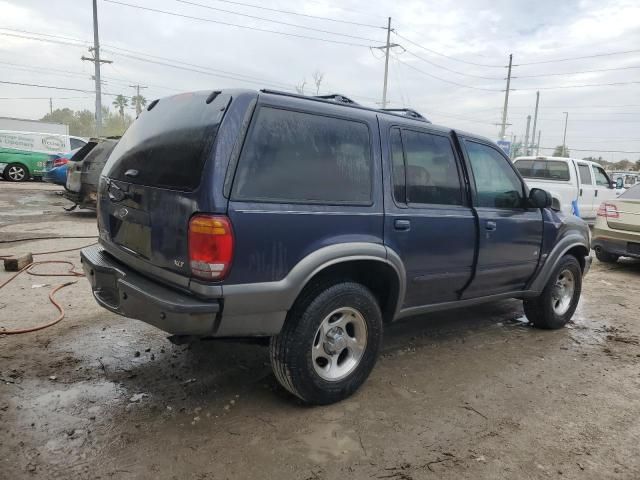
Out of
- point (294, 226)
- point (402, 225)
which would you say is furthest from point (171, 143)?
point (402, 225)

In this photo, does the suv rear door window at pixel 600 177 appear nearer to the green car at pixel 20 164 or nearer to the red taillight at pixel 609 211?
the red taillight at pixel 609 211

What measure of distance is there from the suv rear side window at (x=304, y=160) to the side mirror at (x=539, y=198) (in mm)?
1963

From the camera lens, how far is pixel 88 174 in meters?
9.58

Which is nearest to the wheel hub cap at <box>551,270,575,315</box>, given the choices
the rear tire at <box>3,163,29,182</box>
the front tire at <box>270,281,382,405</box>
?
the front tire at <box>270,281,382,405</box>

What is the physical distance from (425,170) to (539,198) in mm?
1399

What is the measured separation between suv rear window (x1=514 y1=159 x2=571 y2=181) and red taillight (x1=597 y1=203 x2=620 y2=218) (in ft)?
12.1

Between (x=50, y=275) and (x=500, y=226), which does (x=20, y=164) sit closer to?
(x=50, y=275)

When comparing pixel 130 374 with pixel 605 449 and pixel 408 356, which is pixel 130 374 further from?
pixel 605 449

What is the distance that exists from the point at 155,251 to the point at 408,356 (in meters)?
2.30

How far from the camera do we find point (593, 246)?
334 inches

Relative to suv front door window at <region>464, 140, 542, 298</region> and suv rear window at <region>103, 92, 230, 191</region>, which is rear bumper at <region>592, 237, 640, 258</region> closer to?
suv front door window at <region>464, 140, 542, 298</region>

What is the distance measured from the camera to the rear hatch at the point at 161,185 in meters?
2.69

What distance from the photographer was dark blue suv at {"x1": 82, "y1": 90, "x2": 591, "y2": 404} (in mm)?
2633

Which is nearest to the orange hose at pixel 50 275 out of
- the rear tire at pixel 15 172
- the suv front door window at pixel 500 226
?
the suv front door window at pixel 500 226
